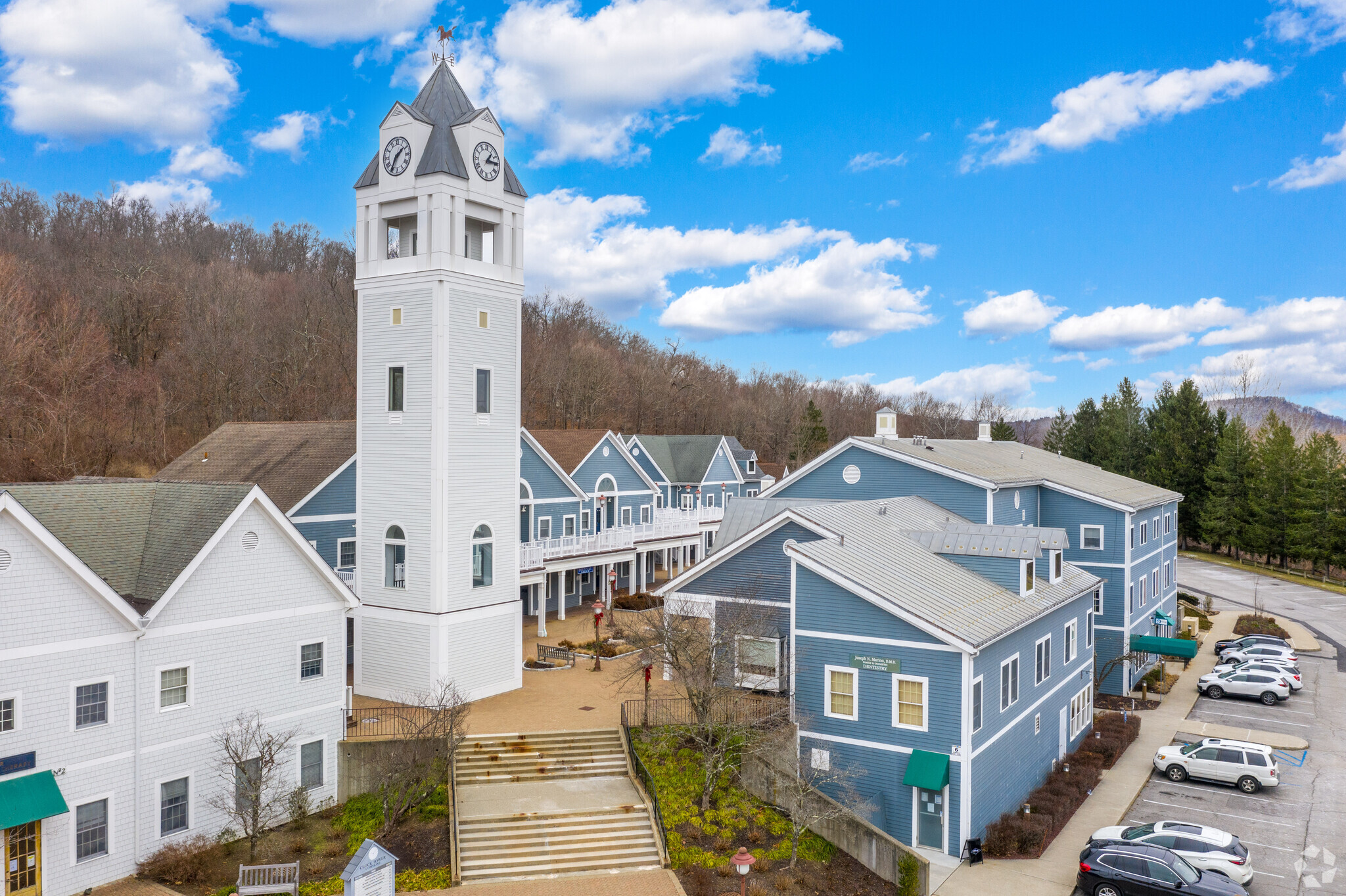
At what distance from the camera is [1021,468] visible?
4162cm

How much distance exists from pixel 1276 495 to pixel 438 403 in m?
70.8

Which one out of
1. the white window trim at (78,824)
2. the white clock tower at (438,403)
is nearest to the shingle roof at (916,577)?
the white clock tower at (438,403)

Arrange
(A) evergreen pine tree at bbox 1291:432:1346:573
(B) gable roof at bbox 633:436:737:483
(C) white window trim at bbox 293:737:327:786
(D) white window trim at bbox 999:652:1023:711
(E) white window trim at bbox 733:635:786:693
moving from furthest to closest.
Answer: (A) evergreen pine tree at bbox 1291:432:1346:573
(B) gable roof at bbox 633:436:737:483
(E) white window trim at bbox 733:635:786:693
(D) white window trim at bbox 999:652:1023:711
(C) white window trim at bbox 293:737:327:786

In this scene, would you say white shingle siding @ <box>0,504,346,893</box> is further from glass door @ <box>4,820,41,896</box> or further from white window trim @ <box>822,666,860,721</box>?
white window trim @ <box>822,666,860,721</box>

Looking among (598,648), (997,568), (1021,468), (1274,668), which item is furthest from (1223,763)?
(598,648)

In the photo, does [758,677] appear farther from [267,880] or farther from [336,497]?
[336,497]

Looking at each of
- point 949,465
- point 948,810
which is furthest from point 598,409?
point 948,810

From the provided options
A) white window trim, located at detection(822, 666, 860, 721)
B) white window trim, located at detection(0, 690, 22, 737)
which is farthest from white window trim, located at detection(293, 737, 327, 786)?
white window trim, located at detection(822, 666, 860, 721)

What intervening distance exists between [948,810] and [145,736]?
1803 centimetres

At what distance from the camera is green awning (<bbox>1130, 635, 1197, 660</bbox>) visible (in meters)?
38.1

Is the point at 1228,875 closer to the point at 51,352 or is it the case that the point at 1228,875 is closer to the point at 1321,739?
the point at 1321,739

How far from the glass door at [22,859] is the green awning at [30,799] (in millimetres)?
281

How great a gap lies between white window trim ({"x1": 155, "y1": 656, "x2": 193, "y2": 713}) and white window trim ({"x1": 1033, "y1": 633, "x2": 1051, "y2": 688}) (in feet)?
70.4

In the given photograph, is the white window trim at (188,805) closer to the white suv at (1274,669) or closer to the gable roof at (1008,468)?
the gable roof at (1008,468)
